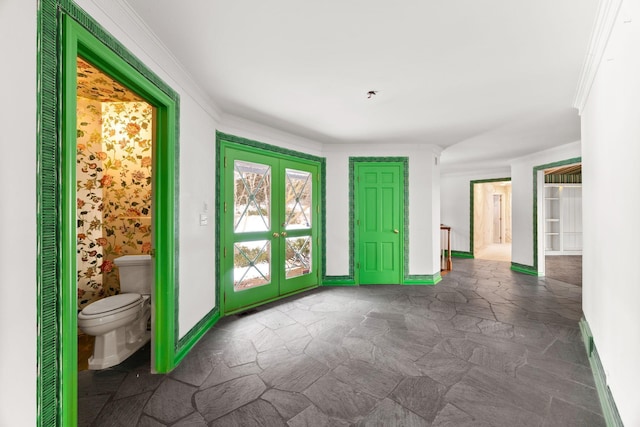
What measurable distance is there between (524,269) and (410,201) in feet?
9.63

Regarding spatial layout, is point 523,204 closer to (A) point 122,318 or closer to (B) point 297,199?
(B) point 297,199

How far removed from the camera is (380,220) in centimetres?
465

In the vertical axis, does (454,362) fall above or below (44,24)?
below

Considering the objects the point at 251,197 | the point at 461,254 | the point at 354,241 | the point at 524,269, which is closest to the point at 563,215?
the point at 461,254

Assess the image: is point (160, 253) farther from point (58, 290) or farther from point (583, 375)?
point (583, 375)

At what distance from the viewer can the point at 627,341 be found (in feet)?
4.55

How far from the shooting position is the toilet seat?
215cm

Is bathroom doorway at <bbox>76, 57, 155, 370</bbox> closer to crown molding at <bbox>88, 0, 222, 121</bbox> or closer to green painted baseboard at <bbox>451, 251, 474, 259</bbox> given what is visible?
crown molding at <bbox>88, 0, 222, 121</bbox>

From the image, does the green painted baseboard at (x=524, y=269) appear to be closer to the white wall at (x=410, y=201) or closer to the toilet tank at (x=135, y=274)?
the white wall at (x=410, y=201)

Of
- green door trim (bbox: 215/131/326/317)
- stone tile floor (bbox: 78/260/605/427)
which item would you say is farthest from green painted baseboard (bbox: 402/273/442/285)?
green door trim (bbox: 215/131/326/317)
